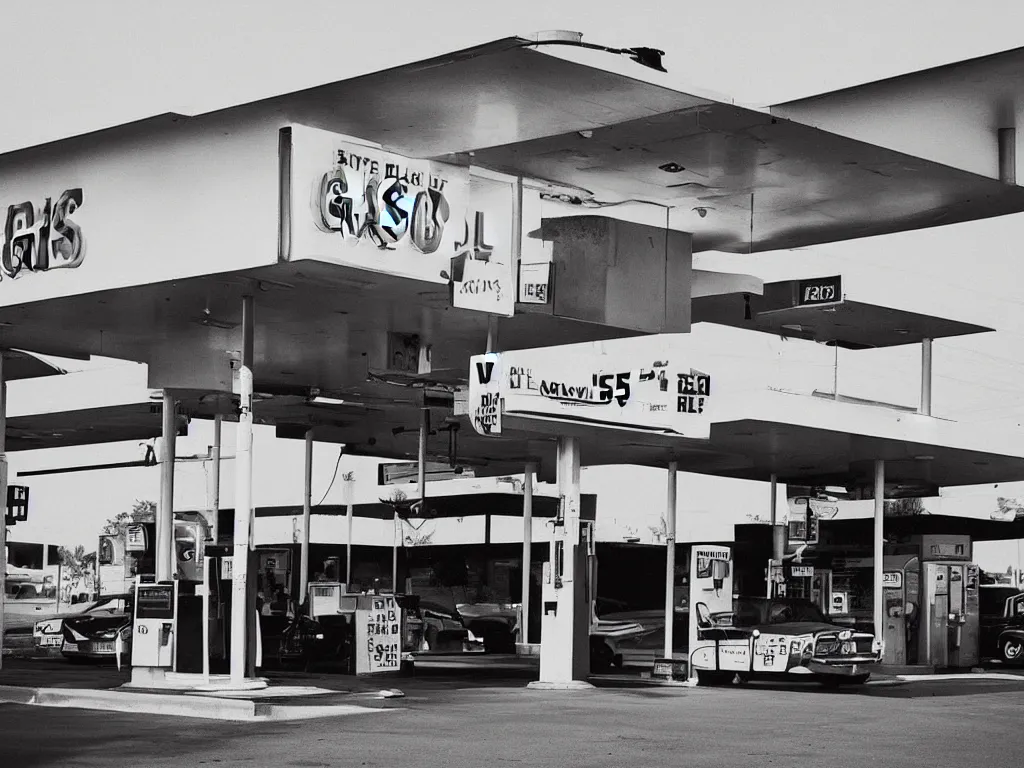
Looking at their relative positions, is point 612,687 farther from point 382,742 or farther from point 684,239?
point 382,742

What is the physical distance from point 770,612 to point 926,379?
7024mm

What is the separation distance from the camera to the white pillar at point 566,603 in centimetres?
2170

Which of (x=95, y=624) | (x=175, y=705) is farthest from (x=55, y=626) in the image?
(x=175, y=705)

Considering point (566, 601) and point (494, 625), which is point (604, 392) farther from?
point (494, 625)

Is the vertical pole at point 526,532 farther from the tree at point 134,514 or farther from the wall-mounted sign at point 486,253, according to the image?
the tree at point 134,514

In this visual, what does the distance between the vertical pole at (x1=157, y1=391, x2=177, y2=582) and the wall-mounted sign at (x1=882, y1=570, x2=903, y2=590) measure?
14.3m

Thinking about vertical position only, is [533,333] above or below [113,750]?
above

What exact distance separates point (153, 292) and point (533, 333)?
4.92 m

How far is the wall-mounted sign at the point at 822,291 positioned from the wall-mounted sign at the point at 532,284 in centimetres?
659

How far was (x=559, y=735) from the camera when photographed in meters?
13.6

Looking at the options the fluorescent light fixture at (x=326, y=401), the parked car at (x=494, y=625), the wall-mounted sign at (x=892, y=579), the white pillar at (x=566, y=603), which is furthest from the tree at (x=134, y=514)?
the white pillar at (x=566, y=603)

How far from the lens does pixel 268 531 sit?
6538 cm

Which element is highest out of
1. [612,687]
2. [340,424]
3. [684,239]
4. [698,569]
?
[684,239]

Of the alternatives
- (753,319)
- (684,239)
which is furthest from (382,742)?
(753,319)
